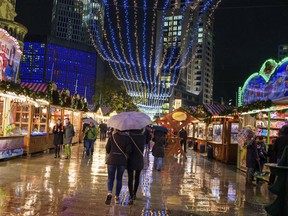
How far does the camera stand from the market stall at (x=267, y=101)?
41.1ft

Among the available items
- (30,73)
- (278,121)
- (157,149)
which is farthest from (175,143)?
(30,73)

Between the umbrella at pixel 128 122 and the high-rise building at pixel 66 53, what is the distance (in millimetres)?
84913

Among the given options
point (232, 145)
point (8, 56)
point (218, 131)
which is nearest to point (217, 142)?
point (218, 131)

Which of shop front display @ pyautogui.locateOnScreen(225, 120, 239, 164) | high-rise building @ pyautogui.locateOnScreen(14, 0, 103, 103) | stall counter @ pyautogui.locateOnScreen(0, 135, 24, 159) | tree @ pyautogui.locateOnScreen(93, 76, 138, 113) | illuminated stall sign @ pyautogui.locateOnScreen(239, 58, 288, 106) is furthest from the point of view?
high-rise building @ pyautogui.locateOnScreen(14, 0, 103, 103)

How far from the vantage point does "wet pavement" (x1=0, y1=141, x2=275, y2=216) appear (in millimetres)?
6727

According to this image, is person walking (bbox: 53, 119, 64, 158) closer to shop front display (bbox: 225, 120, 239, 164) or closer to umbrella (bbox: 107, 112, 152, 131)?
shop front display (bbox: 225, 120, 239, 164)

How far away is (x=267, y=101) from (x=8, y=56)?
10.1 metres

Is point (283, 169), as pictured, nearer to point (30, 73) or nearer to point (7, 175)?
point (7, 175)

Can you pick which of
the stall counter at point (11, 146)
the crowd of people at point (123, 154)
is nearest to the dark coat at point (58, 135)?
the stall counter at point (11, 146)

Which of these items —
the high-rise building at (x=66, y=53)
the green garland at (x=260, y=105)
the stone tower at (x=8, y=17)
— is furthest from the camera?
the high-rise building at (x=66, y=53)

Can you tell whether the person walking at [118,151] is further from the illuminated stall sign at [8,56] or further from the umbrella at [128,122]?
the illuminated stall sign at [8,56]

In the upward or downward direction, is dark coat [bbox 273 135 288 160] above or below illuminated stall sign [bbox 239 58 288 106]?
below

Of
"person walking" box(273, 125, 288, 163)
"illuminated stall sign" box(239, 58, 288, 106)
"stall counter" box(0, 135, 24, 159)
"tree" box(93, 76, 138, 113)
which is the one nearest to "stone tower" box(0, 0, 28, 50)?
"tree" box(93, 76, 138, 113)

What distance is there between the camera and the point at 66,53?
114 meters
